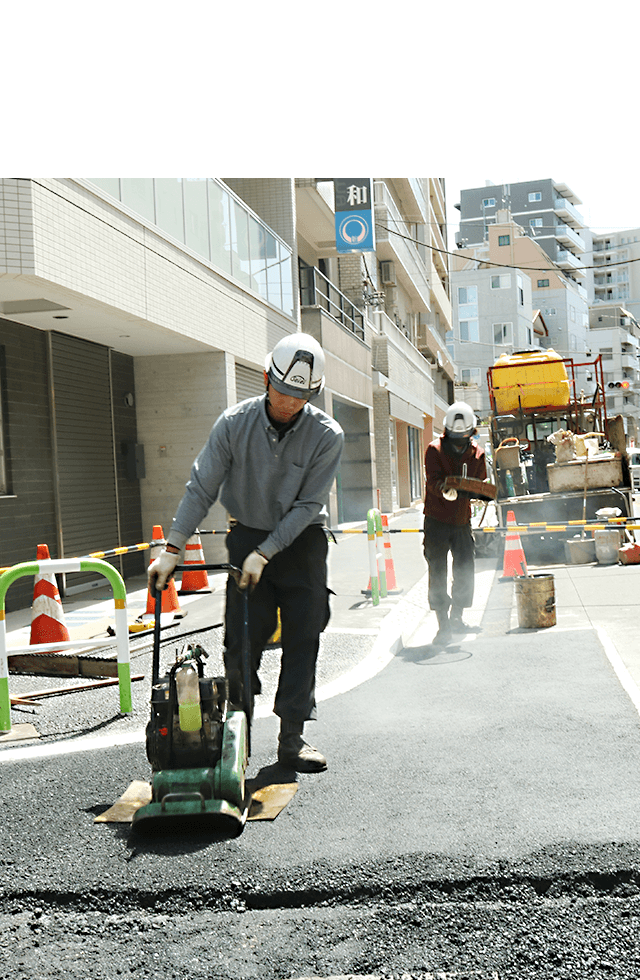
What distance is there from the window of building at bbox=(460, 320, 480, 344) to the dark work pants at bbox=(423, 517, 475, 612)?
66.5 meters

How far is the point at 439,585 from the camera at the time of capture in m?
7.71

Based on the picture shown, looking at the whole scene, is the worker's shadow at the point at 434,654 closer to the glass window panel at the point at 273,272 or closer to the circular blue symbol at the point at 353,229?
the glass window panel at the point at 273,272

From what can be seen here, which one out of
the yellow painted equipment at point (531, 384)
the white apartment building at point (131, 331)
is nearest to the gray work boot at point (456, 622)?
the white apartment building at point (131, 331)

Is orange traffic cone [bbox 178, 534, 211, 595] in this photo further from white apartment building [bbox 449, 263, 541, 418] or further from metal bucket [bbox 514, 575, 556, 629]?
white apartment building [bbox 449, 263, 541, 418]

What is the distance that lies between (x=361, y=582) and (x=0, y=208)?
624cm

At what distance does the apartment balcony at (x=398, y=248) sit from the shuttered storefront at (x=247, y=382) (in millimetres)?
11515

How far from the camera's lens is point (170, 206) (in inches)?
492

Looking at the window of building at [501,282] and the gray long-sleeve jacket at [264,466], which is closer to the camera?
the gray long-sleeve jacket at [264,466]

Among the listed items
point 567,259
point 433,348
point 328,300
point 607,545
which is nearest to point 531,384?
point 607,545

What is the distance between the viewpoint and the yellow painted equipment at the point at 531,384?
17.9m

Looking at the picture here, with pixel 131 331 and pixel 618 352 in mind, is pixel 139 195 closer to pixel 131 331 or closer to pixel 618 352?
pixel 131 331

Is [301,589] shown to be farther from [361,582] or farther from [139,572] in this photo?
[139,572]

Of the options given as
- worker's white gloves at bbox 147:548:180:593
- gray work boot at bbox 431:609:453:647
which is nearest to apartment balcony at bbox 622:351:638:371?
gray work boot at bbox 431:609:453:647

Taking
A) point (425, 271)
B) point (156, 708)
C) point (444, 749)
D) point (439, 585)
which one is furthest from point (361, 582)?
point (425, 271)
